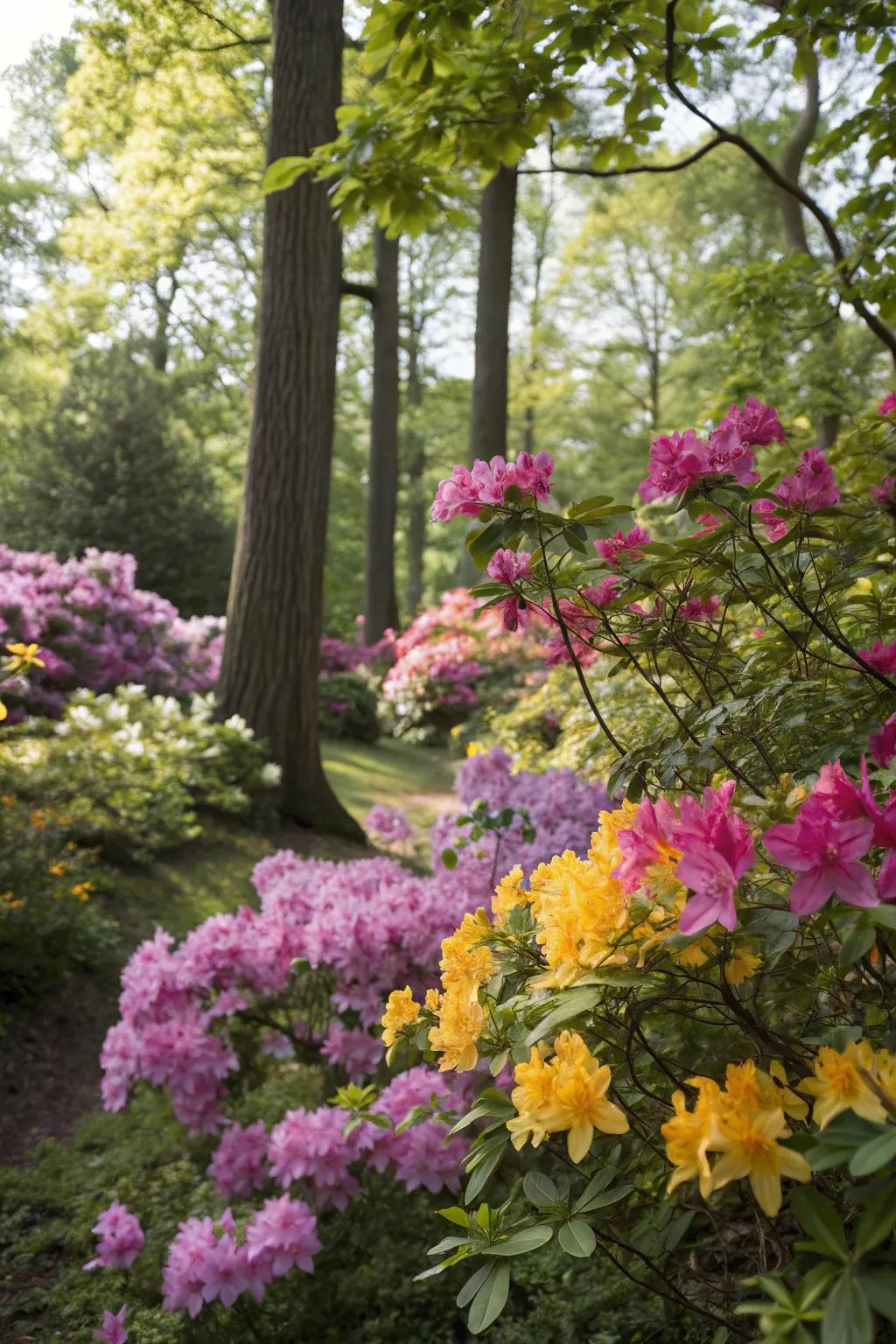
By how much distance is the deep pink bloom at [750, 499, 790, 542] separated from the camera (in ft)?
5.49

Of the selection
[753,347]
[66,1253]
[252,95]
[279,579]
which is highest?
[252,95]

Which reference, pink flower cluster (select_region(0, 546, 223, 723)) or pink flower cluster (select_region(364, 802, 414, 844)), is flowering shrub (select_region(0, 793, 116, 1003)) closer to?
pink flower cluster (select_region(364, 802, 414, 844))

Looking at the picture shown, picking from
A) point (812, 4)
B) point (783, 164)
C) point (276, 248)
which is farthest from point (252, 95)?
point (812, 4)

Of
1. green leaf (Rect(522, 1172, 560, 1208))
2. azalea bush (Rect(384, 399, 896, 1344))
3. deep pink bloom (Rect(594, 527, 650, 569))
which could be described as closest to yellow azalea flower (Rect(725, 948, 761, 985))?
azalea bush (Rect(384, 399, 896, 1344))

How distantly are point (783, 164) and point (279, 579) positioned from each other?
9350 millimetres

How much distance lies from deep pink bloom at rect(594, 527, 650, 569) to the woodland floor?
9.60 ft

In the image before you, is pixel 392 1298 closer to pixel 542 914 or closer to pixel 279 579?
pixel 542 914

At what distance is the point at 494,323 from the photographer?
10.7 meters

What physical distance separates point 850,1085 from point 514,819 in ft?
10.4

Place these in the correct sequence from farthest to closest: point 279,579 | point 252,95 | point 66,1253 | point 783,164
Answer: point 252,95, point 783,164, point 279,579, point 66,1253

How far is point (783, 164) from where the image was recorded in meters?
12.3

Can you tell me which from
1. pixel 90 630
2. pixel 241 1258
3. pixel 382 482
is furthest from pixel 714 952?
pixel 382 482

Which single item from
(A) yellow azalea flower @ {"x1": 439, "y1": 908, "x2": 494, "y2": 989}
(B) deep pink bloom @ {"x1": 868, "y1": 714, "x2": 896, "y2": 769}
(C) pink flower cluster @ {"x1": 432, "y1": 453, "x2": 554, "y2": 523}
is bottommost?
(A) yellow azalea flower @ {"x1": 439, "y1": 908, "x2": 494, "y2": 989}

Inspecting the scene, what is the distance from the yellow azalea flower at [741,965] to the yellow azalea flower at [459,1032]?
31 centimetres
